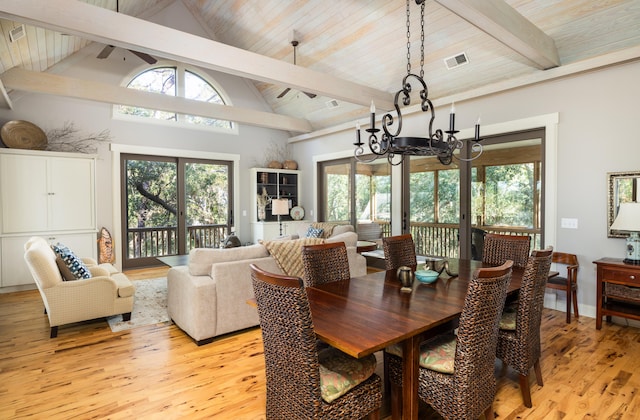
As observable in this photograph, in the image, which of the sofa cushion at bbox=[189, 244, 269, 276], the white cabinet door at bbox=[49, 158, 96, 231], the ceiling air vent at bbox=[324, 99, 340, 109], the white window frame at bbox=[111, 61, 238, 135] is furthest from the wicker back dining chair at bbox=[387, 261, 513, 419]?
the white window frame at bbox=[111, 61, 238, 135]

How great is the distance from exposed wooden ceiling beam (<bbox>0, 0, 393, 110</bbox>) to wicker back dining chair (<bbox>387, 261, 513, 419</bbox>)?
11.6ft

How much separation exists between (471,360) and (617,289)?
2886 mm

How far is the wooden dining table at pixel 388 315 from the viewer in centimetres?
156

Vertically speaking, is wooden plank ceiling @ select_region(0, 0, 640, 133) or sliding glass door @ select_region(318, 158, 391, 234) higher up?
wooden plank ceiling @ select_region(0, 0, 640, 133)

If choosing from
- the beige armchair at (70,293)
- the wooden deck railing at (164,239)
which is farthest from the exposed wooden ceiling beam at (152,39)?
the wooden deck railing at (164,239)

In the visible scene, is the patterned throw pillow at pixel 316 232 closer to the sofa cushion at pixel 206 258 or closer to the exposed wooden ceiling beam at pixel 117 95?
the exposed wooden ceiling beam at pixel 117 95

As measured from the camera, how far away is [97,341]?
326 centimetres

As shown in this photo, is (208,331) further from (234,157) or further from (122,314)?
(234,157)

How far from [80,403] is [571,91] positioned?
5.64 meters

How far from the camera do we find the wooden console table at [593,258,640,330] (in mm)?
3289

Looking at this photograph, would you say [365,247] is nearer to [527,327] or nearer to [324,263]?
[324,263]

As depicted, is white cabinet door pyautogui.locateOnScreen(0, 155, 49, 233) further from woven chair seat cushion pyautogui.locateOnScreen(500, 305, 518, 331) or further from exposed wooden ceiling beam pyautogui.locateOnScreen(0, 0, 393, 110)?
woven chair seat cushion pyautogui.locateOnScreen(500, 305, 518, 331)

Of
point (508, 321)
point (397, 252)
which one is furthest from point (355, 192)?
point (508, 321)

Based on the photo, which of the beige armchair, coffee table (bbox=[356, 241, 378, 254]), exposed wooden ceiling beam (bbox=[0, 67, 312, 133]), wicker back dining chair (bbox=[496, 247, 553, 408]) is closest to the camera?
wicker back dining chair (bbox=[496, 247, 553, 408])
